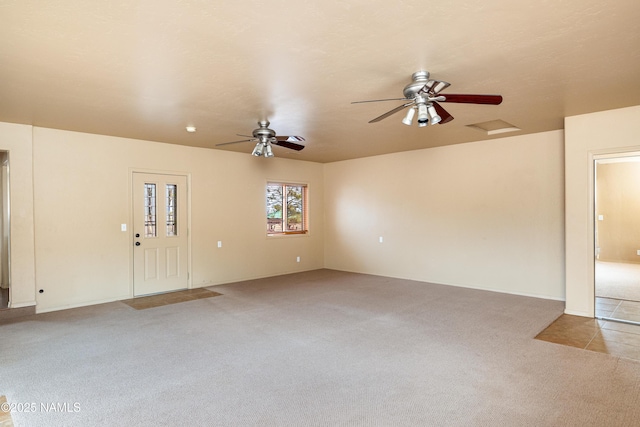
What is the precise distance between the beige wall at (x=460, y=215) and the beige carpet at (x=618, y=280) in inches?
38.9

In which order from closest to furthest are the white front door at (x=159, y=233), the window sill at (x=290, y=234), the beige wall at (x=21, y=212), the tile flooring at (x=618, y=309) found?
the tile flooring at (x=618, y=309) < the beige wall at (x=21, y=212) < the white front door at (x=159, y=233) < the window sill at (x=290, y=234)

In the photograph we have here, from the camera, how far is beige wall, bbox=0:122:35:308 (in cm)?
494

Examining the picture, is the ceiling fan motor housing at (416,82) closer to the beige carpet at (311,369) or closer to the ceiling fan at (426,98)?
the ceiling fan at (426,98)

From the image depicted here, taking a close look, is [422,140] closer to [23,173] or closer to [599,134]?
[599,134]

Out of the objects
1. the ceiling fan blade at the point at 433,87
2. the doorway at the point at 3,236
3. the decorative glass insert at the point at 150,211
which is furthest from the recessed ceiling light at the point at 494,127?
the doorway at the point at 3,236

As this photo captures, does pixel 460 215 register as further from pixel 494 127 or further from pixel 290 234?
pixel 290 234

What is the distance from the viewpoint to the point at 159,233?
21.0ft

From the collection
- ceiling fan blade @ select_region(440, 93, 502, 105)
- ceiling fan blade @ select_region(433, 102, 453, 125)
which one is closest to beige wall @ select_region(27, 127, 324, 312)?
ceiling fan blade @ select_region(433, 102, 453, 125)

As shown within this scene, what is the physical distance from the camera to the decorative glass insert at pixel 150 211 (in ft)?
20.6

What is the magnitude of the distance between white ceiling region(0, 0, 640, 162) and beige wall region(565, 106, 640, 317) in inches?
10.7

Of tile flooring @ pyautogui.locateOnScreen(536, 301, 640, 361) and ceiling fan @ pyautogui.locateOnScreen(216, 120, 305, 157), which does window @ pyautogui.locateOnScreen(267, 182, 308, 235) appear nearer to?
ceiling fan @ pyautogui.locateOnScreen(216, 120, 305, 157)

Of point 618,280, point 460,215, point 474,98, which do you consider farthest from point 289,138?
point 618,280

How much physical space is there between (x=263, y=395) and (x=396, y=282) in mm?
4855

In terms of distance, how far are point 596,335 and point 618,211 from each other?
3.75m
